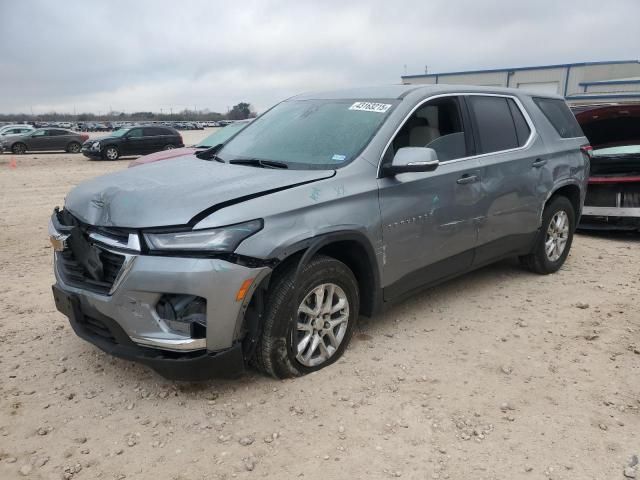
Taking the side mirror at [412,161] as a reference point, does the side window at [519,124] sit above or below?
above

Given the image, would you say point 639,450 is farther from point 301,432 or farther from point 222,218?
point 222,218

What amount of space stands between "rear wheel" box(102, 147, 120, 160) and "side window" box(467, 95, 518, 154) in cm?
1934

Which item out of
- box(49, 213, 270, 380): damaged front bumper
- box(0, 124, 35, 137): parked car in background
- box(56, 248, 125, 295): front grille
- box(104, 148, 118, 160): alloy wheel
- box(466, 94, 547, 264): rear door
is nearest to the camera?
box(49, 213, 270, 380): damaged front bumper

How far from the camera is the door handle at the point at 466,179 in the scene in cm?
417

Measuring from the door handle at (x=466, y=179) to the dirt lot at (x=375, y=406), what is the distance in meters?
1.14

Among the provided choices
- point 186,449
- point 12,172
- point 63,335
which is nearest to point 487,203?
point 186,449

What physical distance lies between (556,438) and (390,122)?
2261 mm

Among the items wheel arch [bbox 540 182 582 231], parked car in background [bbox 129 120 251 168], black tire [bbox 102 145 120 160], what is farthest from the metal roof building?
wheel arch [bbox 540 182 582 231]

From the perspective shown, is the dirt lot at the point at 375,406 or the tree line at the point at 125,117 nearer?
the dirt lot at the point at 375,406

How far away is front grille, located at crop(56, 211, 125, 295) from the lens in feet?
9.88

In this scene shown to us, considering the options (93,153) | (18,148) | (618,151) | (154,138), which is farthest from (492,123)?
(18,148)

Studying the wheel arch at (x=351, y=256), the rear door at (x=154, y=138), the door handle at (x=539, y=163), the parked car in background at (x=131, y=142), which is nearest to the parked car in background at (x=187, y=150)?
the door handle at (x=539, y=163)

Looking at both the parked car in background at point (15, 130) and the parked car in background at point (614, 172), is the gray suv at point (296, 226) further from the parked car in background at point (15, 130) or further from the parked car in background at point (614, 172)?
the parked car in background at point (15, 130)

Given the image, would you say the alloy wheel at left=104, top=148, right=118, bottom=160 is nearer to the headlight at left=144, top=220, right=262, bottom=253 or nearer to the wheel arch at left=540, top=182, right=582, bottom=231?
the wheel arch at left=540, top=182, right=582, bottom=231
